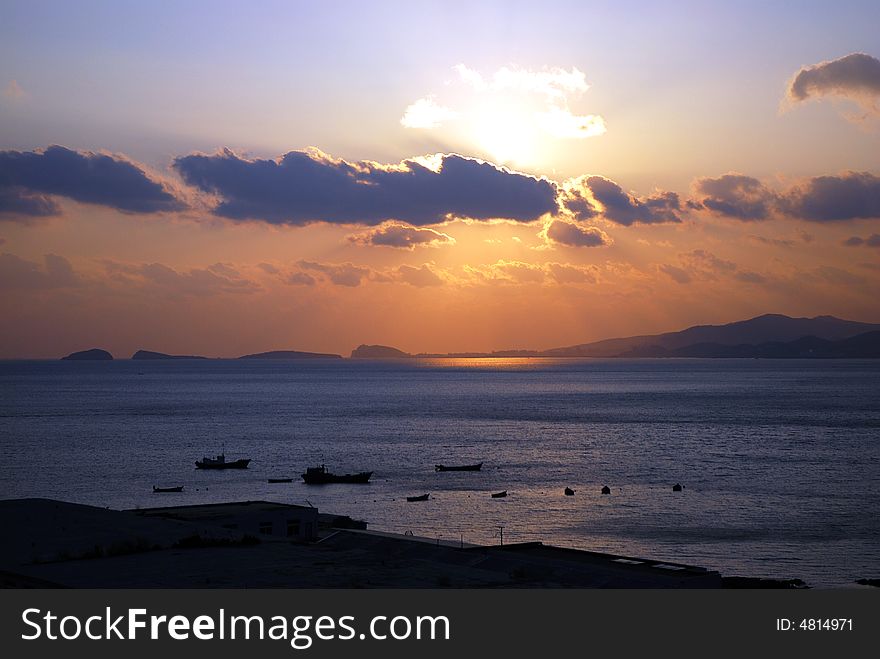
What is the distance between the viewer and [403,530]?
2911 inches

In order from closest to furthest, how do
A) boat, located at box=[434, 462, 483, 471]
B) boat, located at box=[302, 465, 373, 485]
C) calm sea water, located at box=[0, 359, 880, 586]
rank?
calm sea water, located at box=[0, 359, 880, 586], boat, located at box=[302, 465, 373, 485], boat, located at box=[434, 462, 483, 471]

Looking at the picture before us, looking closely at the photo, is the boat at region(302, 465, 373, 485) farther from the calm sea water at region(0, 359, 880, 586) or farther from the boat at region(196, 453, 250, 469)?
the boat at region(196, 453, 250, 469)

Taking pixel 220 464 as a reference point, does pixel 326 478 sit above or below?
below

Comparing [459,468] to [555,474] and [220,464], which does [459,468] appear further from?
[220,464]

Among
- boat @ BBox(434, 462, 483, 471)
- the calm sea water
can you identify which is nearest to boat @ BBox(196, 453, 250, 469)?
the calm sea water

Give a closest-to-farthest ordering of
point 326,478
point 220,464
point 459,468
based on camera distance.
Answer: point 326,478 < point 459,468 < point 220,464

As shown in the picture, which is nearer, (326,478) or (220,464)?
(326,478)

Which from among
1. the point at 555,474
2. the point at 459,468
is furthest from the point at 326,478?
the point at 555,474

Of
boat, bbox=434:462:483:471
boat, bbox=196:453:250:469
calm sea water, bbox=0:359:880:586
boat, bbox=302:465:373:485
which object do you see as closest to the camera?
calm sea water, bbox=0:359:880:586

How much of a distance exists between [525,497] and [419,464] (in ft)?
100

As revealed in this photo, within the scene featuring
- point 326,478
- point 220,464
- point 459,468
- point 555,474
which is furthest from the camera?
point 220,464

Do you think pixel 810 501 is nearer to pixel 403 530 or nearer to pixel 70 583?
pixel 403 530

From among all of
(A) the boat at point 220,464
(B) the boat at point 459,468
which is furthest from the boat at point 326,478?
(A) the boat at point 220,464
